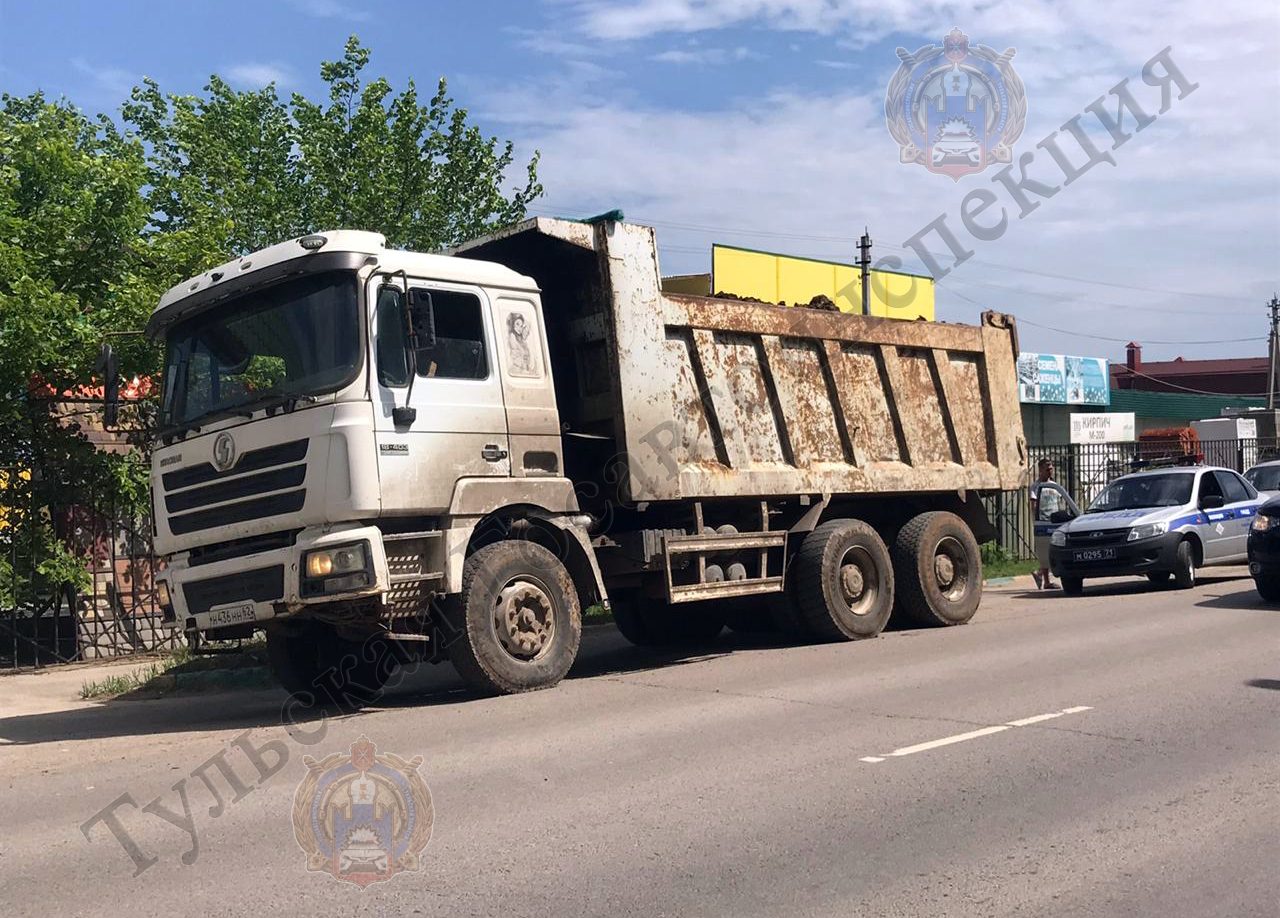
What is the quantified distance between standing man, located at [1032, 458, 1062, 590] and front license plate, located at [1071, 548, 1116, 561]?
899 mm

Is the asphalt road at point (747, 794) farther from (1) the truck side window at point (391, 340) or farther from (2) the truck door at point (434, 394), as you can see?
(1) the truck side window at point (391, 340)

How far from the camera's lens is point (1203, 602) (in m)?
14.6

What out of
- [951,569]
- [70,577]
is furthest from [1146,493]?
[70,577]

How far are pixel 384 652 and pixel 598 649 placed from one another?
3.41 metres

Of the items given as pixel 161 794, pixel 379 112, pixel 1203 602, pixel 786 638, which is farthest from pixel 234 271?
pixel 379 112

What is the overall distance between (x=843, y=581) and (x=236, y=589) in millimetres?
5781

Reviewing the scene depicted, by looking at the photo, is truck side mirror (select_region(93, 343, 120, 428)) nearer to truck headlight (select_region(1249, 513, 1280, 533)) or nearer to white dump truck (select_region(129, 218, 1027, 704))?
white dump truck (select_region(129, 218, 1027, 704))

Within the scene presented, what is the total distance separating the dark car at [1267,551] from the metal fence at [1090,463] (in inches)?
170

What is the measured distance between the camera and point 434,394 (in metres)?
8.83

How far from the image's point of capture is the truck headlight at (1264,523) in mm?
13844

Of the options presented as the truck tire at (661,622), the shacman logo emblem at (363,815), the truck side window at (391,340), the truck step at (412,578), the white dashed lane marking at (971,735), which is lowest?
the white dashed lane marking at (971,735)

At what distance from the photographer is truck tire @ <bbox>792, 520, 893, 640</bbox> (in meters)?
11.8

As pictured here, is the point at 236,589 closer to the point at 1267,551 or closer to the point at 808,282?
the point at 1267,551

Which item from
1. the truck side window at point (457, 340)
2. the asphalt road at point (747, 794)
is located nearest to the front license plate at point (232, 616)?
the asphalt road at point (747, 794)
